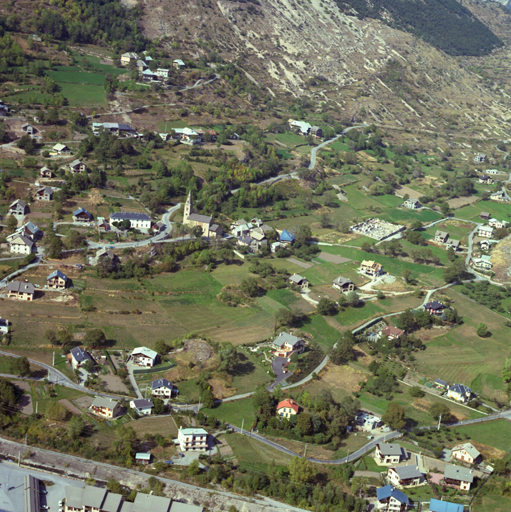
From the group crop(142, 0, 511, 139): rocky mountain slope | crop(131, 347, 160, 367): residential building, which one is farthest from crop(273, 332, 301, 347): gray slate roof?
crop(142, 0, 511, 139): rocky mountain slope

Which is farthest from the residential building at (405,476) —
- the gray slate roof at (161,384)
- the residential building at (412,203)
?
the residential building at (412,203)

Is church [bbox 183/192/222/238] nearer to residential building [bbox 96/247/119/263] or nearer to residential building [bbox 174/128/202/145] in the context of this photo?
residential building [bbox 96/247/119/263]

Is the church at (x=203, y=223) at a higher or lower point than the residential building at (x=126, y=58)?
lower

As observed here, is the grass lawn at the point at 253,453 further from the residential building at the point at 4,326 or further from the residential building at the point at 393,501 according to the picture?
the residential building at the point at 4,326

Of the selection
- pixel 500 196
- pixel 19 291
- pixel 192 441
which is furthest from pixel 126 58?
pixel 192 441

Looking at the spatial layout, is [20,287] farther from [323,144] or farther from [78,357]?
[323,144]

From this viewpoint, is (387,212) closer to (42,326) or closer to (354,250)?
(354,250)
